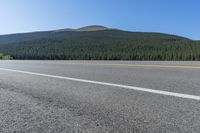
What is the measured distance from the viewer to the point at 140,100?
2.92 m

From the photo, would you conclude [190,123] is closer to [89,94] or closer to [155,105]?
[155,105]

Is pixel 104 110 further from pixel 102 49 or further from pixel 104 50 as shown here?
pixel 102 49

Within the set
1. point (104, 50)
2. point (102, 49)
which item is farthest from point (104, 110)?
point (102, 49)

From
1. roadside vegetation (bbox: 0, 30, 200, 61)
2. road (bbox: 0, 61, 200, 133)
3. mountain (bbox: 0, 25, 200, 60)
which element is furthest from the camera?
mountain (bbox: 0, 25, 200, 60)

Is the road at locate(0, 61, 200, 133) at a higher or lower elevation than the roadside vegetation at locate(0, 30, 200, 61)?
lower

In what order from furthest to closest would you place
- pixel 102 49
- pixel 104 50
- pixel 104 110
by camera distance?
pixel 102 49, pixel 104 50, pixel 104 110

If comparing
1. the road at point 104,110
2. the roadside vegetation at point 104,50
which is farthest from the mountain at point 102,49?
the road at point 104,110

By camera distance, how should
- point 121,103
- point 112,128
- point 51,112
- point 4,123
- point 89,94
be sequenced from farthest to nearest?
point 89,94 < point 121,103 < point 51,112 < point 4,123 < point 112,128

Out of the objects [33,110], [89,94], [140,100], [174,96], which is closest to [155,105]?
[140,100]

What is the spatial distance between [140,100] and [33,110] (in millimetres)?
1336

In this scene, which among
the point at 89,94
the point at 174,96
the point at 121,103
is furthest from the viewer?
the point at 89,94

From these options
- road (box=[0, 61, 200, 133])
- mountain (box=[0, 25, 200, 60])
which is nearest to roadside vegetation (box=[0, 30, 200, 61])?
mountain (box=[0, 25, 200, 60])

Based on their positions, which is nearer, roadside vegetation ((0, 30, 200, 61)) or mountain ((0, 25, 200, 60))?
roadside vegetation ((0, 30, 200, 61))

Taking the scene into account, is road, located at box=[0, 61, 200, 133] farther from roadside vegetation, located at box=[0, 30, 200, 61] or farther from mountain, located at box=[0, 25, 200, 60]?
roadside vegetation, located at box=[0, 30, 200, 61]
